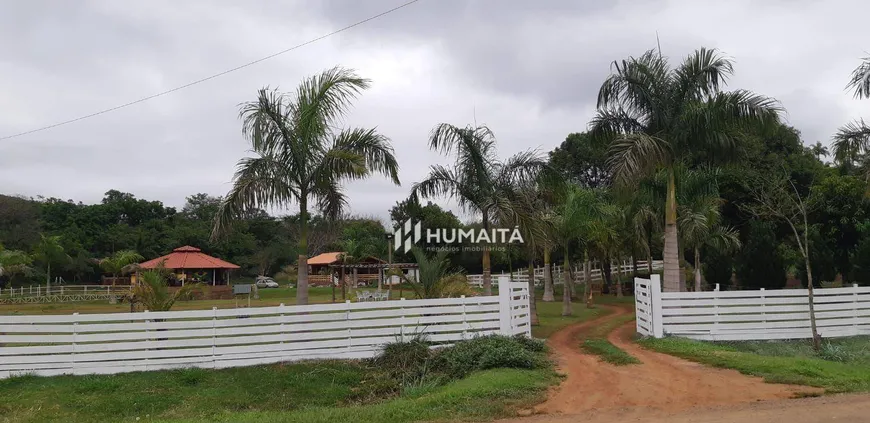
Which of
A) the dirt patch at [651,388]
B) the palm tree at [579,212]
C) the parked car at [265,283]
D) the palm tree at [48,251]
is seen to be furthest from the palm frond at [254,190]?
the parked car at [265,283]

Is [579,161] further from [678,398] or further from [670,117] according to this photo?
[678,398]

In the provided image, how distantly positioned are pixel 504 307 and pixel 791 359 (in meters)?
4.85

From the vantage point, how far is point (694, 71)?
15.0 metres

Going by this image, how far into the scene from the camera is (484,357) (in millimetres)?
9680

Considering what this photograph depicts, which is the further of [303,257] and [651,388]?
[303,257]

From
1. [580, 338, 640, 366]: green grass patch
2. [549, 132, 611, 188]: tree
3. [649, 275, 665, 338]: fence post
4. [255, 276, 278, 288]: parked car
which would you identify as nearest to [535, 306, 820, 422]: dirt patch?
[580, 338, 640, 366]: green grass patch

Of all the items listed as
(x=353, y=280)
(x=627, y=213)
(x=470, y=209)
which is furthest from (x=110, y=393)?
(x=353, y=280)

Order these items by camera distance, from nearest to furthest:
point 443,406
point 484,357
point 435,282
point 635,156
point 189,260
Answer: point 443,406 < point 484,357 < point 435,282 < point 635,156 < point 189,260

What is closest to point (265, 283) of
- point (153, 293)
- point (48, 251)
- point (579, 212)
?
point (48, 251)

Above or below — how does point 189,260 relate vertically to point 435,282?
above

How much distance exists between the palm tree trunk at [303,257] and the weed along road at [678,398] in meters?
5.28

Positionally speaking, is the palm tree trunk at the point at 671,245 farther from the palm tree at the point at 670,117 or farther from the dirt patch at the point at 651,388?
the dirt patch at the point at 651,388

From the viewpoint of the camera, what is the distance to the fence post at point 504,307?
11.7 m

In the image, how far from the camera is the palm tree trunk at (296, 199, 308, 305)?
1216 cm
